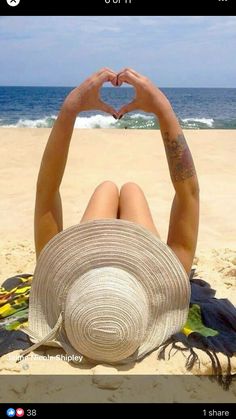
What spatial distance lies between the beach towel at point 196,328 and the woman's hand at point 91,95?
1.08m

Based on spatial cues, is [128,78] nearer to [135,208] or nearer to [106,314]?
[135,208]

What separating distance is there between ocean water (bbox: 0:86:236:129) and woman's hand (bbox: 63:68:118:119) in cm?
1704

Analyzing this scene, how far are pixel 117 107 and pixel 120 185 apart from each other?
24200 millimetres

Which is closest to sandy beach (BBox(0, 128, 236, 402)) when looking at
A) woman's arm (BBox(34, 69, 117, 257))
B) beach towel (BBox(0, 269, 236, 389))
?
beach towel (BBox(0, 269, 236, 389))

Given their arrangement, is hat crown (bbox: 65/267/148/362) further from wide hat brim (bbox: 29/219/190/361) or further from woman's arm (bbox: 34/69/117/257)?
woman's arm (bbox: 34/69/117/257)

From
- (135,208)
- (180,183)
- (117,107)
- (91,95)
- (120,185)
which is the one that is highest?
(91,95)

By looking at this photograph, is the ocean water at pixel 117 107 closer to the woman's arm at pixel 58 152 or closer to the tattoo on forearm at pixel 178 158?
the woman's arm at pixel 58 152

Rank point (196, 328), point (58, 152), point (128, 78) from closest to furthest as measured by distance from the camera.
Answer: point (128, 78), point (58, 152), point (196, 328)

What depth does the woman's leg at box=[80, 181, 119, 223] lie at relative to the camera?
2863mm

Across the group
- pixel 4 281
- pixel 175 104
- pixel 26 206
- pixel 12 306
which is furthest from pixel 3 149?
pixel 175 104

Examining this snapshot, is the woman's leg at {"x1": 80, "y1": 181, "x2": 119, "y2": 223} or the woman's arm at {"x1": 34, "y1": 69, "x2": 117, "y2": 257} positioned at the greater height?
the woman's arm at {"x1": 34, "y1": 69, "x2": 117, "y2": 257}

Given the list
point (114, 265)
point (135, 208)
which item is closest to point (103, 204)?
point (135, 208)

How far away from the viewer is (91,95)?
2459mm

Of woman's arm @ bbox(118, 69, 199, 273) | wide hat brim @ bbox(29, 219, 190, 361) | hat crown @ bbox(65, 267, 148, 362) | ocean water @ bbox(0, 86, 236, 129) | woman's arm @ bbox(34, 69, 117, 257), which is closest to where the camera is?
hat crown @ bbox(65, 267, 148, 362)
